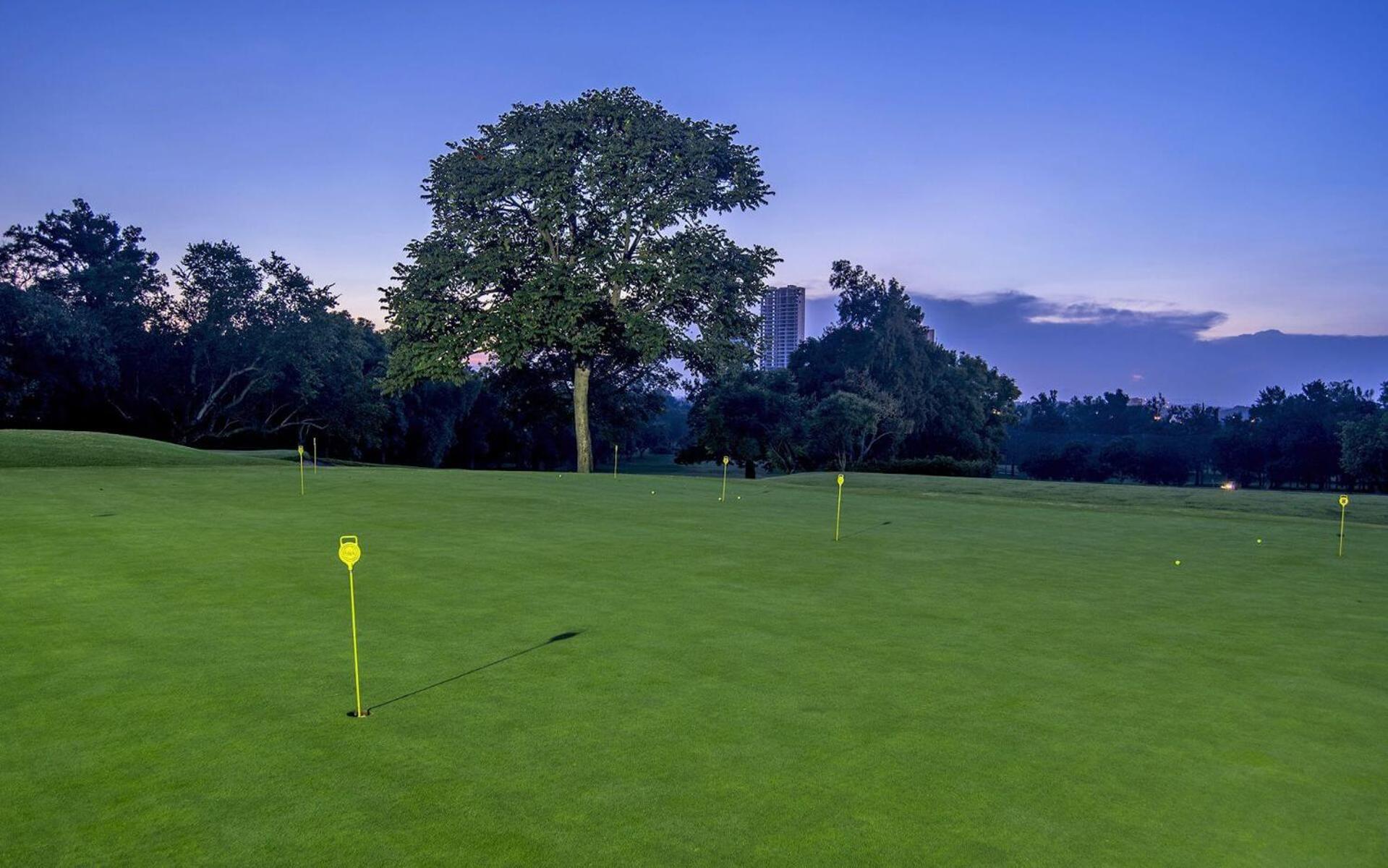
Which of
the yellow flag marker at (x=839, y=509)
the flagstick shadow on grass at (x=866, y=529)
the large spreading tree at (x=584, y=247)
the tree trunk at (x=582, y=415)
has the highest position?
the large spreading tree at (x=584, y=247)

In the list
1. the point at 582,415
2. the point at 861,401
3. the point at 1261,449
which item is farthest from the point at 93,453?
the point at 1261,449

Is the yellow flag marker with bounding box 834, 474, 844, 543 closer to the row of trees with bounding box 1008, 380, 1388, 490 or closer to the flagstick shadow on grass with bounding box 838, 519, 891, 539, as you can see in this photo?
the flagstick shadow on grass with bounding box 838, 519, 891, 539

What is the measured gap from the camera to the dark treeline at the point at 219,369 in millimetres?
52406

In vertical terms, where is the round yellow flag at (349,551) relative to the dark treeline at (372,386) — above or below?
below

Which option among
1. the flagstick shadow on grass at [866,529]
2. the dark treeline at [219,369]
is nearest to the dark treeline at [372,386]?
the dark treeline at [219,369]

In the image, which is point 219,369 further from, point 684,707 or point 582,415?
point 684,707

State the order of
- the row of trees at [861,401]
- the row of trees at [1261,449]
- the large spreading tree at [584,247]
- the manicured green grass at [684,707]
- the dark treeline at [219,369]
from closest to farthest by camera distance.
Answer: the manicured green grass at [684,707] < the large spreading tree at [584,247] < the dark treeline at [219,369] < the row of trees at [861,401] < the row of trees at [1261,449]

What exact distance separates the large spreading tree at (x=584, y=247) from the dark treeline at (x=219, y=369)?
32.4 ft

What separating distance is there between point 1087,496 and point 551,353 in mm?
31809

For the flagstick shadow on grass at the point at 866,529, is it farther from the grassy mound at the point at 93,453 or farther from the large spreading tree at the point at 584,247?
the grassy mound at the point at 93,453

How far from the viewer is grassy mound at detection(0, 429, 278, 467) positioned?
3241 centimetres

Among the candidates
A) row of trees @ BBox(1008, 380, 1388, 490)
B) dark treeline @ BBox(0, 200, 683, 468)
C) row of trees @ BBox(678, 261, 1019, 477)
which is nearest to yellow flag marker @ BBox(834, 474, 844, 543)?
dark treeline @ BBox(0, 200, 683, 468)

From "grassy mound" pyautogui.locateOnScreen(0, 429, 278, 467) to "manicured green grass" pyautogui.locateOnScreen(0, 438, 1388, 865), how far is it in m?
22.2

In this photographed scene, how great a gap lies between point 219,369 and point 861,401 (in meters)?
39.9
